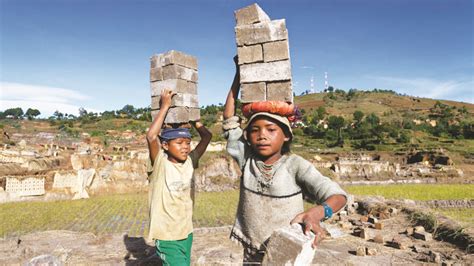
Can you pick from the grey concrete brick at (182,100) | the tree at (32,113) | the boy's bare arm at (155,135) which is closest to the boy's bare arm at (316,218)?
the boy's bare arm at (155,135)

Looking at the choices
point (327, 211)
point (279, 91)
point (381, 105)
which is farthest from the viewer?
point (381, 105)

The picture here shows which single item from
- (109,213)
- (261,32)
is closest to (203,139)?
(261,32)

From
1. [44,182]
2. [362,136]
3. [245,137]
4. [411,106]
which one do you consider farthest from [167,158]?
[411,106]

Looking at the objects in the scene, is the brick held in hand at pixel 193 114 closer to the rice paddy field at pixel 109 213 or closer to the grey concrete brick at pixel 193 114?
the grey concrete brick at pixel 193 114

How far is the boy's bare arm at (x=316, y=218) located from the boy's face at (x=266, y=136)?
0.56 meters

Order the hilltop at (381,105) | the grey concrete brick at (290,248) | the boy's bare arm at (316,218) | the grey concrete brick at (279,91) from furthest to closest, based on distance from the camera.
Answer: the hilltop at (381,105) < the grey concrete brick at (279,91) < the boy's bare arm at (316,218) < the grey concrete brick at (290,248)

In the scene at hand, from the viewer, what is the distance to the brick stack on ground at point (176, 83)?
4.09 m

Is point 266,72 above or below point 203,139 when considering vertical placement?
above

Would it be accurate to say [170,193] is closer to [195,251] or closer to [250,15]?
[250,15]

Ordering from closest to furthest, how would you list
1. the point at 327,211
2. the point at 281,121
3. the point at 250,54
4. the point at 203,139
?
the point at 327,211, the point at 281,121, the point at 250,54, the point at 203,139

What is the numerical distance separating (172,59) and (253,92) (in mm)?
1746

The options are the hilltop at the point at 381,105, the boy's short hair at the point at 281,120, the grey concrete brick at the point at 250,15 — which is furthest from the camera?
the hilltop at the point at 381,105

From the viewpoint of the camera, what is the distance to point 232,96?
2.91m

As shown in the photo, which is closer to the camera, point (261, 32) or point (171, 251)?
point (261, 32)
